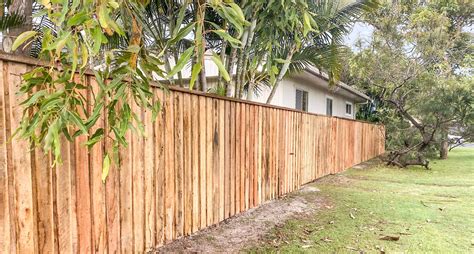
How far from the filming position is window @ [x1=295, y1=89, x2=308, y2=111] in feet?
37.8

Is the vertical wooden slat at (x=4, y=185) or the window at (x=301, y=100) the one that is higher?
the window at (x=301, y=100)

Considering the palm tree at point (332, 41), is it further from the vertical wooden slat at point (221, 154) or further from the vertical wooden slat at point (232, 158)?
the vertical wooden slat at point (221, 154)

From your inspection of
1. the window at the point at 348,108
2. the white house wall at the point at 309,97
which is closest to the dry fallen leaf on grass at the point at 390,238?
the white house wall at the point at 309,97

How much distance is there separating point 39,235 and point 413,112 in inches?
617

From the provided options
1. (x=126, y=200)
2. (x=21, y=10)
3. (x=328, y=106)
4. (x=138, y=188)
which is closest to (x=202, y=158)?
(x=138, y=188)

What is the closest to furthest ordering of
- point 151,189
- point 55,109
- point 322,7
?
point 55,109 < point 151,189 < point 322,7

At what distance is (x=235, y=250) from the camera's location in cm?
382

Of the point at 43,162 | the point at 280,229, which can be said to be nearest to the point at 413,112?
the point at 280,229

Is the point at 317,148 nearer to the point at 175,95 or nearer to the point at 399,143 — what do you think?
the point at 175,95

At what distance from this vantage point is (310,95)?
492 inches

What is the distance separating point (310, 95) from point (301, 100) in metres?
0.83

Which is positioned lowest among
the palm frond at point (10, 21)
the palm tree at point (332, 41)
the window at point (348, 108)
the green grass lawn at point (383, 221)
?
the green grass lawn at point (383, 221)

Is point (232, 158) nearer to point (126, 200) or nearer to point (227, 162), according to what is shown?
point (227, 162)

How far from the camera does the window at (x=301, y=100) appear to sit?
37.8 feet
